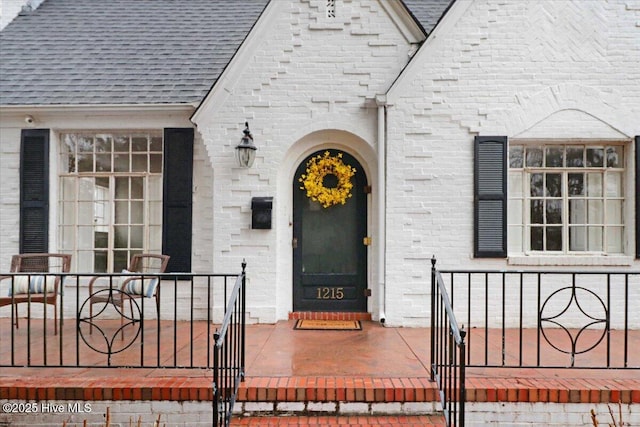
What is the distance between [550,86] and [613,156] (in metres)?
1.33

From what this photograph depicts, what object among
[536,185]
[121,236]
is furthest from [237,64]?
[536,185]

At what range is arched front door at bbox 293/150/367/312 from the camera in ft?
19.1

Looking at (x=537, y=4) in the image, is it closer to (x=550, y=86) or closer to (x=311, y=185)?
(x=550, y=86)

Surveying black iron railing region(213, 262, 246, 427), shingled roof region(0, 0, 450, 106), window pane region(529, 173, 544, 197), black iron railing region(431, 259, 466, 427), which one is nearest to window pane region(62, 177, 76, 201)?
shingled roof region(0, 0, 450, 106)

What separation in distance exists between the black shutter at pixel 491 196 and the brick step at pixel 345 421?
264 cm

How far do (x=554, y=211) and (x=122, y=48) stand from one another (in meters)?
7.21

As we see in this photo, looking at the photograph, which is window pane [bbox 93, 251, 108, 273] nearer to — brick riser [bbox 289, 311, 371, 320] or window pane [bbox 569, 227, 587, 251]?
brick riser [bbox 289, 311, 371, 320]

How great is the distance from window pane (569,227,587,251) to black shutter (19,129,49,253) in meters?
7.41

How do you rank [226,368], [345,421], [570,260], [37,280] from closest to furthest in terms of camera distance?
[226,368], [345,421], [37,280], [570,260]

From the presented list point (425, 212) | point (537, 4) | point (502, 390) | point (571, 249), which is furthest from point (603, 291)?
point (537, 4)

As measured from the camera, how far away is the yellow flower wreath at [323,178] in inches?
225

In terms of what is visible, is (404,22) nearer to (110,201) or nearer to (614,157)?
(614,157)

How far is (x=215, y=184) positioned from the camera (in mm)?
5570

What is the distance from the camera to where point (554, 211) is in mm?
5531
